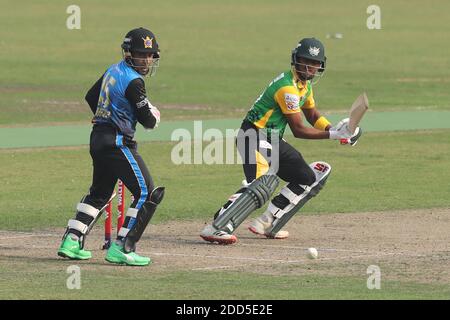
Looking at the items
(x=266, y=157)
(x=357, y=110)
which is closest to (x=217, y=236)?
(x=266, y=157)

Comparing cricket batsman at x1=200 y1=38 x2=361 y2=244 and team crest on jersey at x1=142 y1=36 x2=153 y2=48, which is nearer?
team crest on jersey at x1=142 y1=36 x2=153 y2=48

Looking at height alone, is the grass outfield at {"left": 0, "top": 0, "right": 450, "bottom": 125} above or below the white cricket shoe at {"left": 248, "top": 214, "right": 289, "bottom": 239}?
above

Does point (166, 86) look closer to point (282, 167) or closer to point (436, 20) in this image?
point (282, 167)

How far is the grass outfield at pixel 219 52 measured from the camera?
1184 inches

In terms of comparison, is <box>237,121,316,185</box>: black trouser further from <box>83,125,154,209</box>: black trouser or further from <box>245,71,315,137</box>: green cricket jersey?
<box>83,125,154,209</box>: black trouser

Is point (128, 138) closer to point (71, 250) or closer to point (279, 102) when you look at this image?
point (71, 250)

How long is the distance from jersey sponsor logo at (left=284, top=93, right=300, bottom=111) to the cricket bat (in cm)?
65

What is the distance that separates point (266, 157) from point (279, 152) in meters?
0.15

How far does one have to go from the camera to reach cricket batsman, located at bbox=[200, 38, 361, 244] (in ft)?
45.9

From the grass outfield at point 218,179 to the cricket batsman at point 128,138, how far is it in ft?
8.56

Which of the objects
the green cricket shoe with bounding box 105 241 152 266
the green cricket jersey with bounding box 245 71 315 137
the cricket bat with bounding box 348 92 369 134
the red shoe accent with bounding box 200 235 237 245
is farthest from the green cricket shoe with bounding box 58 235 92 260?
the cricket bat with bounding box 348 92 369 134

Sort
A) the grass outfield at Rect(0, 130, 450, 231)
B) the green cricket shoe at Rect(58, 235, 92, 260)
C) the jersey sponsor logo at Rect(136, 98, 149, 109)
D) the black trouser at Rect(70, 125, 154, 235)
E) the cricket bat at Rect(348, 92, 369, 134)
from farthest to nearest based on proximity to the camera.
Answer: the grass outfield at Rect(0, 130, 450, 231) < the cricket bat at Rect(348, 92, 369, 134) < the green cricket shoe at Rect(58, 235, 92, 260) < the black trouser at Rect(70, 125, 154, 235) < the jersey sponsor logo at Rect(136, 98, 149, 109)
